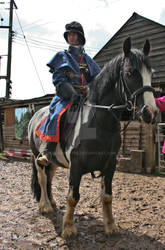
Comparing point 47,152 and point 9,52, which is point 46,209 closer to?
point 47,152

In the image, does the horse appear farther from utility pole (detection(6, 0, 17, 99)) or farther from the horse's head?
utility pole (detection(6, 0, 17, 99))

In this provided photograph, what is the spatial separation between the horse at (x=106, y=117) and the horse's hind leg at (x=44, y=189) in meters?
0.83

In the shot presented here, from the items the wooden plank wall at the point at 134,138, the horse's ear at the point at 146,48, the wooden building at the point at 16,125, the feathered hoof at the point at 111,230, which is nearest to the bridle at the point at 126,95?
the horse's ear at the point at 146,48

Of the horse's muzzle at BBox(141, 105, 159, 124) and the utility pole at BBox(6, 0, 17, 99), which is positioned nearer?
the horse's muzzle at BBox(141, 105, 159, 124)

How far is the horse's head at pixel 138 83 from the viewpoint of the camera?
2064 millimetres

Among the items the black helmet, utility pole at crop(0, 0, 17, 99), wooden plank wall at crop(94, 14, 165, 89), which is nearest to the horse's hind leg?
the black helmet

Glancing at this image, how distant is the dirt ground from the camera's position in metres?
2.68

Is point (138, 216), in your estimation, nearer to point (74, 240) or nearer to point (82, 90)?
point (74, 240)

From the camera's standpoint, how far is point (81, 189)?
17.2ft

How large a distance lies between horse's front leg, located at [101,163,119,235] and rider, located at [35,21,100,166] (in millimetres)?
845

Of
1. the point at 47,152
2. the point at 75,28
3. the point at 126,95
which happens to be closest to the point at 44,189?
the point at 47,152

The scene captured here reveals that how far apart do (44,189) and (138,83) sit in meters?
2.57

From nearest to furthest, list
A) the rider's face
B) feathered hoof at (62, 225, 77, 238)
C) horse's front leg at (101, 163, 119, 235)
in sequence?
feathered hoof at (62, 225, 77, 238) < horse's front leg at (101, 163, 119, 235) < the rider's face

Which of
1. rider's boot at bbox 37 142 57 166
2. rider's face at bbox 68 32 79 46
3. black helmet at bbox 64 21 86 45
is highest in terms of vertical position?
black helmet at bbox 64 21 86 45
